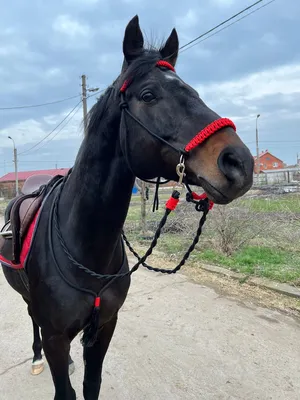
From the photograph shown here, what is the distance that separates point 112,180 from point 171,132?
1.48 ft

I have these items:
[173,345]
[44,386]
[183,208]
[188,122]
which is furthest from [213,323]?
[183,208]

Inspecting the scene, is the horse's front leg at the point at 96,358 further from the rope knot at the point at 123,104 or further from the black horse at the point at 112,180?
the rope knot at the point at 123,104

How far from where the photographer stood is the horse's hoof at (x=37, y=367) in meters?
3.02

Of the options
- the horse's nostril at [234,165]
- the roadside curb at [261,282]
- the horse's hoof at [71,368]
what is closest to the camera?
the horse's nostril at [234,165]

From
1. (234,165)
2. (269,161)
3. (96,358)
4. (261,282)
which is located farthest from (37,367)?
(269,161)

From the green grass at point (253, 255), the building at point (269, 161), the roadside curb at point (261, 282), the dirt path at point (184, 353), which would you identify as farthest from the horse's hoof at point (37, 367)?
the building at point (269, 161)

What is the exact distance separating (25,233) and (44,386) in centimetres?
155

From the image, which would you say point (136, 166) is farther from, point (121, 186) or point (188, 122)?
point (188, 122)

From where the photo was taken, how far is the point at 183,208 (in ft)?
25.7

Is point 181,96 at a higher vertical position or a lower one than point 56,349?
higher

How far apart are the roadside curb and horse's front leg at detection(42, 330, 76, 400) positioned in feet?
11.0

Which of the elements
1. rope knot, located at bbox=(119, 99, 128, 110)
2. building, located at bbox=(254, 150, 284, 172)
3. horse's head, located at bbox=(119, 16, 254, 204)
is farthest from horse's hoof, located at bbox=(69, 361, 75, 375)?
building, located at bbox=(254, 150, 284, 172)

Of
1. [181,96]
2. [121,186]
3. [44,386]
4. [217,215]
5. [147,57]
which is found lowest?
[44,386]

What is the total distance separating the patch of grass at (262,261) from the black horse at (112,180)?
358 centimetres
